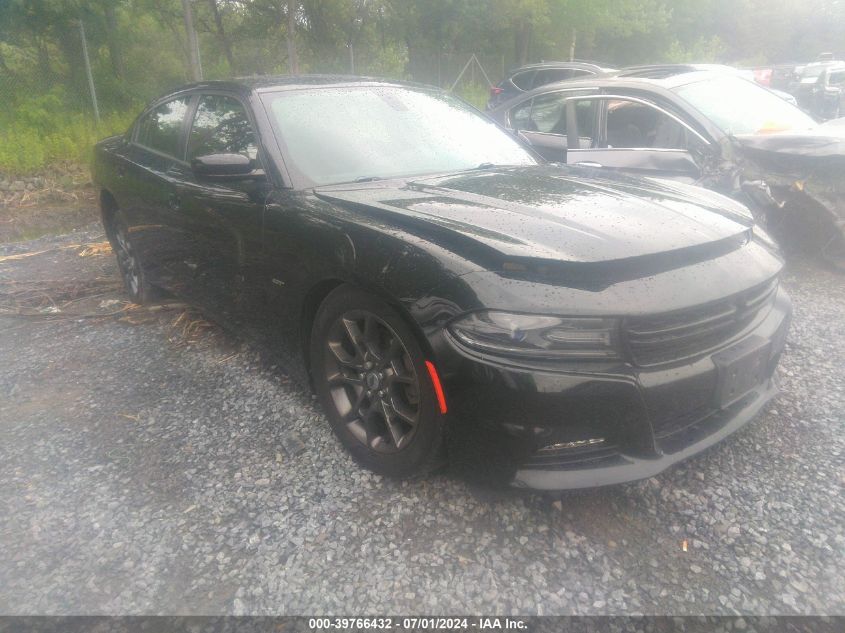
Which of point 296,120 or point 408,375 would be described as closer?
point 408,375

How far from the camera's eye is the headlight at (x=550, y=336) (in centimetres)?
188

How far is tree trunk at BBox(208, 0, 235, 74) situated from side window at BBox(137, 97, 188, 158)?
51.9ft

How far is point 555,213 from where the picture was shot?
2270 mm

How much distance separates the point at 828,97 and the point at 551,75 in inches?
271

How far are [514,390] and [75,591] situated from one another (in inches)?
63.2

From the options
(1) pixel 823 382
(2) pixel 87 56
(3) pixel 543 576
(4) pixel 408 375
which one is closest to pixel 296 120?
(4) pixel 408 375

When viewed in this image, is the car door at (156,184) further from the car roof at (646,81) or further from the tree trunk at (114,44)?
the tree trunk at (114,44)

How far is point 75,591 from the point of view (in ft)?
6.47

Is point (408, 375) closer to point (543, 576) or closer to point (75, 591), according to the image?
point (543, 576)

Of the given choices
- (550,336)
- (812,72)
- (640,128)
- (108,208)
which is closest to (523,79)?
(640,128)

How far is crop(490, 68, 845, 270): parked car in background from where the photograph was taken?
4547 millimetres

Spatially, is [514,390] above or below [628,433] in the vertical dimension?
above

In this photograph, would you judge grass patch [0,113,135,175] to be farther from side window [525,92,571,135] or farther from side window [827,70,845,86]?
side window [827,70,845,86]

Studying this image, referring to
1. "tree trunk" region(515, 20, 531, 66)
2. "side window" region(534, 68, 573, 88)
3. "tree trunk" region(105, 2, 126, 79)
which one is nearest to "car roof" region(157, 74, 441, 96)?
"side window" region(534, 68, 573, 88)
